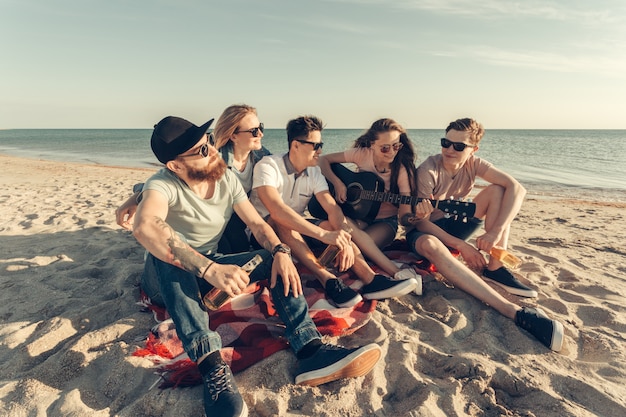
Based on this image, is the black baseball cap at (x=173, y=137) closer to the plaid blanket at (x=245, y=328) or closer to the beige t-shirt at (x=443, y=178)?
the plaid blanket at (x=245, y=328)

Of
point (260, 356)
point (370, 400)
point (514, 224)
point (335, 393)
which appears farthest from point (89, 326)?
point (514, 224)

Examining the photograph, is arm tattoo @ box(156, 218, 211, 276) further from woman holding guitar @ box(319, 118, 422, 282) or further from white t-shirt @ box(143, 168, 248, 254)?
woman holding guitar @ box(319, 118, 422, 282)

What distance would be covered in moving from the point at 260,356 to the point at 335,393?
61 centimetres

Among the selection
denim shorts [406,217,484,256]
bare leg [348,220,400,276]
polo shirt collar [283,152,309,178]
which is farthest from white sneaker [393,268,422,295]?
polo shirt collar [283,152,309,178]

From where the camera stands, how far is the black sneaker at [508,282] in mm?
3710

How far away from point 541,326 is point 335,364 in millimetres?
1803

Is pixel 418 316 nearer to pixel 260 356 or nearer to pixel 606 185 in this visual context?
pixel 260 356

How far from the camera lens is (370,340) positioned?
3012mm

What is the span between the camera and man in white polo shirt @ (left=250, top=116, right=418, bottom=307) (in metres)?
3.40

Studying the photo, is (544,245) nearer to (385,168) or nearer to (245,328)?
(385,168)

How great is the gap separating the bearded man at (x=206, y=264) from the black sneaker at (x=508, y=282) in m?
1.97

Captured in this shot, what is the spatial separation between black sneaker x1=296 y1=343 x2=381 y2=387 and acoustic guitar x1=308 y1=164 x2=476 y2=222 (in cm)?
204

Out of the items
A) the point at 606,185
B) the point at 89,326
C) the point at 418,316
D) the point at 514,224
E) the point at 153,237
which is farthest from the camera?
the point at 606,185

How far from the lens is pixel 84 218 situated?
20.4ft
